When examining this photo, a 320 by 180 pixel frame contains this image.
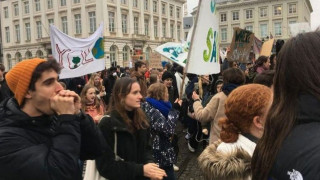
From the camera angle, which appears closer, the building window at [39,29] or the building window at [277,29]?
the building window at [39,29]

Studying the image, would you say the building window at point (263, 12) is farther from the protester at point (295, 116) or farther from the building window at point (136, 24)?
the protester at point (295, 116)

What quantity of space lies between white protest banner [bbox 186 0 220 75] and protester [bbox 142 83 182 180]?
0.75 metres

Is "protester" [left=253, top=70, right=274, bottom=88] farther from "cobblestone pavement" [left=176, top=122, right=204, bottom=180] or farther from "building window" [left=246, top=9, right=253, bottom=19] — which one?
"building window" [left=246, top=9, right=253, bottom=19]

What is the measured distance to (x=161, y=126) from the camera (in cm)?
313

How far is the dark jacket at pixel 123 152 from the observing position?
233 centimetres

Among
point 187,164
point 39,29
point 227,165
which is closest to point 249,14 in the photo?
point 39,29

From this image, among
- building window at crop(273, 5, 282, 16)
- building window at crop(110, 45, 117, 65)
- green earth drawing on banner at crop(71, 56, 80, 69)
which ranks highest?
building window at crop(273, 5, 282, 16)

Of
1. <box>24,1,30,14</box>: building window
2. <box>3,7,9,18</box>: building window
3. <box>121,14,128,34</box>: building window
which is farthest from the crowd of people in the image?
<box>3,7,9,18</box>: building window

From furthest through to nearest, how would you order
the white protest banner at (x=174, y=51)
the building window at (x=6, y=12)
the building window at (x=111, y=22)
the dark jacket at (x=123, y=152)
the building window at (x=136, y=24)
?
the building window at (x=6, y=12)
the building window at (x=136, y=24)
the building window at (x=111, y=22)
the white protest banner at (x=174, y=51)
the dark jacket at (x=123, y=152)

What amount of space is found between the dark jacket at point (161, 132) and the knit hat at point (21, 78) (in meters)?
1.65

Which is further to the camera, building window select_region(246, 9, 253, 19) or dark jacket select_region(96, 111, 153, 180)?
building window select_region(246, 9, 253, 19)

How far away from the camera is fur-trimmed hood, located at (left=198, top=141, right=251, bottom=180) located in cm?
162

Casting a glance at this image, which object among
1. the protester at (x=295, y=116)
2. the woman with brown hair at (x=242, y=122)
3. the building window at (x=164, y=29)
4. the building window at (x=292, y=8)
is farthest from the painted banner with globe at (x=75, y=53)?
the building window at (x=292, y=8)

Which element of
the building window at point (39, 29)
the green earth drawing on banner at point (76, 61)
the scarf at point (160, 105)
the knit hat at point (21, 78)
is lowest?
the scarf at point (160, 105)
